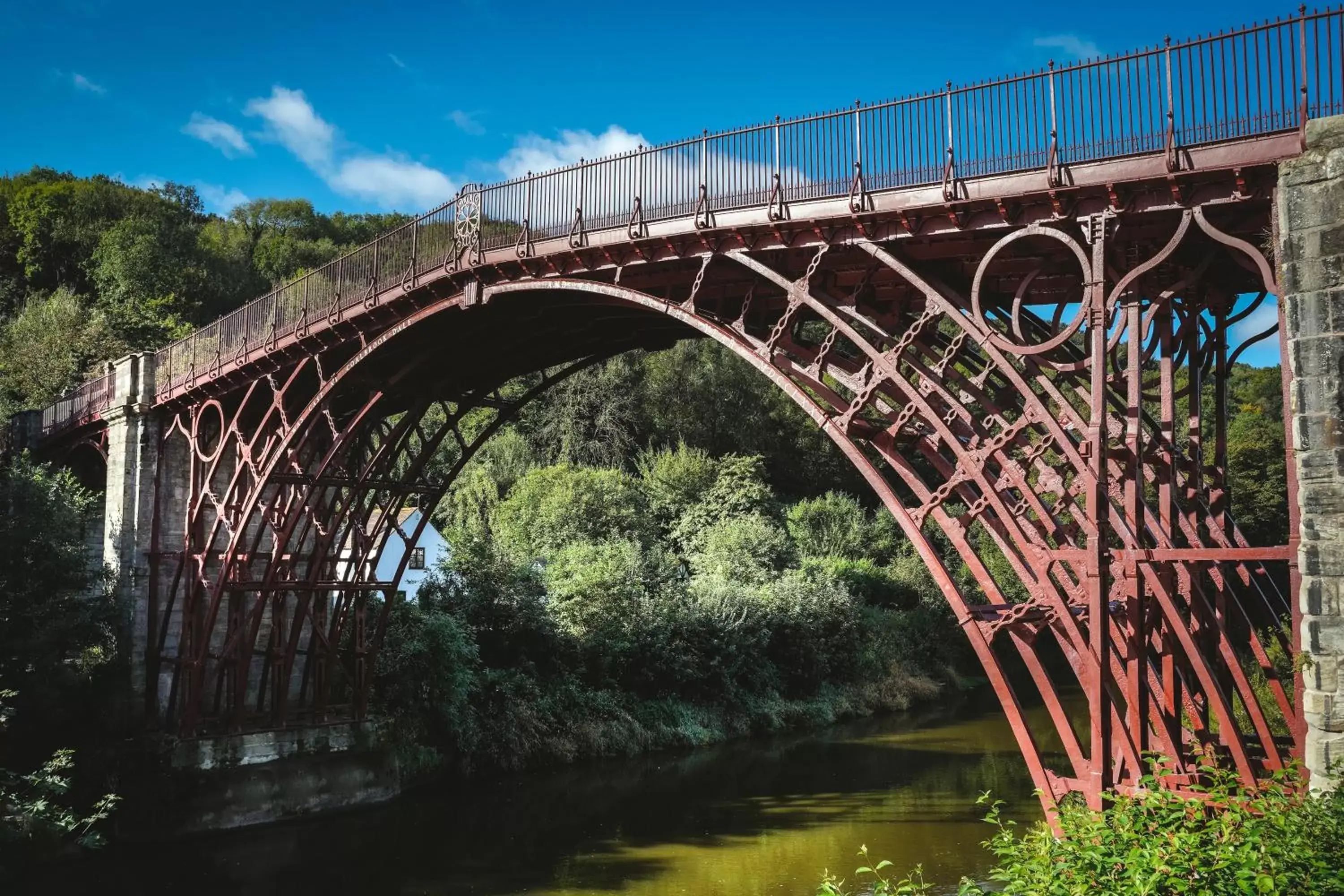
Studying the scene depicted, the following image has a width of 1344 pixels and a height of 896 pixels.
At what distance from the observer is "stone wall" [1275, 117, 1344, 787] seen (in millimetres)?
6926

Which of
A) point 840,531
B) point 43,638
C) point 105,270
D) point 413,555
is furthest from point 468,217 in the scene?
point 105,270

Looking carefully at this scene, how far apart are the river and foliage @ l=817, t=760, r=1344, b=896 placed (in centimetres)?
790

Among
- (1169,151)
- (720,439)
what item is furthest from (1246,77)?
(720,439)

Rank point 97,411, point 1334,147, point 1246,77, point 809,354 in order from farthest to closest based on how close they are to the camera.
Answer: point 97,411
point 809,354
point 1246,77
point 1334,147

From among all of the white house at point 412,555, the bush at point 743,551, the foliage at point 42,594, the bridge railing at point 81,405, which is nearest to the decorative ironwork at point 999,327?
the foliage at point 42,594

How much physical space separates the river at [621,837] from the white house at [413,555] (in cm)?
1111

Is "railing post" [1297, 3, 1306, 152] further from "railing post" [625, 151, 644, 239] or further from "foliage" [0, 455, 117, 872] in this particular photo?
"foliage" [0, 455, 117, 872]

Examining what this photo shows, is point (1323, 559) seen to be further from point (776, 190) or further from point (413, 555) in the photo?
point (413, 555)

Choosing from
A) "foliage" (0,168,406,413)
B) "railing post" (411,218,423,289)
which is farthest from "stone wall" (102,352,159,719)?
"foliage" (0,168,406,413)

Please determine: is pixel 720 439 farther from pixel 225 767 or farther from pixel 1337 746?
pixel 1337 746

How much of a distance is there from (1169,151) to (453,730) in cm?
1842

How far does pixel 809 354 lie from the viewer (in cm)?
1138

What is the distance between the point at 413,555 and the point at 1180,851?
29.7 metres

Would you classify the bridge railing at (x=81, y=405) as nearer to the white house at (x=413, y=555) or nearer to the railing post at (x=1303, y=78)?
the white house at (x=413, y=555)
